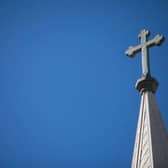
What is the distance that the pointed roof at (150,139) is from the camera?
438 inches

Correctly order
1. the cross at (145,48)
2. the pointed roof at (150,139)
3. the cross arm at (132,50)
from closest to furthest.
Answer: the pointed roof at (150,139) < the cross at (145,48) < the cross arm at (132,50)

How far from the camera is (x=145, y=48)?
14.3m

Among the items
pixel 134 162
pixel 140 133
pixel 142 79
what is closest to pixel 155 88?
pixel 142 79

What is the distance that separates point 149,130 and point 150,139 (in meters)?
0.34

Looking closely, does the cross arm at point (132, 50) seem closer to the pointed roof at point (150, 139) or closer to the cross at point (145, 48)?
the cross at point (145, 48)

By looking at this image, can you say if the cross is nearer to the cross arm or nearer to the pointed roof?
the cross arm

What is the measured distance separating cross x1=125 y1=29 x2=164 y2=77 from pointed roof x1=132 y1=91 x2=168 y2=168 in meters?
0.84

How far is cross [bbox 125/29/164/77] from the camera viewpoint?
535 inches

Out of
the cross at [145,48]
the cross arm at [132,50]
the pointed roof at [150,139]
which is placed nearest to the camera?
the pointed roof at [150,139]

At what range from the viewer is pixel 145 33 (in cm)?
1480

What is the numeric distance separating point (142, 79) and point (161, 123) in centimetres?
142

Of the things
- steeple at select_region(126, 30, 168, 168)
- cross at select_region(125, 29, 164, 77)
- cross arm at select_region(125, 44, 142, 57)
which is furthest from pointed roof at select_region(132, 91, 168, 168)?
cross arm at select_region(125, 44, 142, 57)

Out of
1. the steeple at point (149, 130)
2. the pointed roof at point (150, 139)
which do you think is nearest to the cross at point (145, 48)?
the steeple at point (149, 130)

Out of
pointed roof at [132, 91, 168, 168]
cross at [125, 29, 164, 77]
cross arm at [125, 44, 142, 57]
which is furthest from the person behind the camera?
cross arm at [125, 44, 142, 57]
